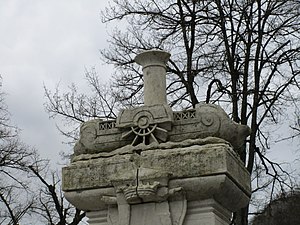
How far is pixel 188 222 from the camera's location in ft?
19.7

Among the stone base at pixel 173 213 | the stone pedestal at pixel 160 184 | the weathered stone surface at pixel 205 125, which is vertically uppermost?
the weathered stone surface at pixel 205 125

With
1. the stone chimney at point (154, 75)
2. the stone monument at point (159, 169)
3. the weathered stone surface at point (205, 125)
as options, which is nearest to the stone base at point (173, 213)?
the stone monument at point (159, 169)

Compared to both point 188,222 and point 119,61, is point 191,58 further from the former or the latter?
point 188,222

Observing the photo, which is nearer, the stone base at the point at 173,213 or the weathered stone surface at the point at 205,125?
the stone base at the point at 173,213

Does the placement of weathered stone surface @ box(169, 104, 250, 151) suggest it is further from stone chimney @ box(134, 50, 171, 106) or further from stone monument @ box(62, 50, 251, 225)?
stone chimney @ box(134, 50, 171, 106)

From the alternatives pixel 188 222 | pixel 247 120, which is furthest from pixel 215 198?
pixel 247 120

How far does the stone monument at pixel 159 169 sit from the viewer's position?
5.96 metres

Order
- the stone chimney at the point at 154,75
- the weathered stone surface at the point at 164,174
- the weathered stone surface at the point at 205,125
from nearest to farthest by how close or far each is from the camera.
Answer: the weathered stone surface at the point at 164,174, the weathered stone surface at the point at 205,125, the stone chimney at the point at 154,75

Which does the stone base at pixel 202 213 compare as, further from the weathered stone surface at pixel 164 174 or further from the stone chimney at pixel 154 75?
the stone chimney at pixel 154 75

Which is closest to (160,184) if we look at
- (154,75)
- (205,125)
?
(205,125)

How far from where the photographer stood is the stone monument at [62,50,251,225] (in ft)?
19.5

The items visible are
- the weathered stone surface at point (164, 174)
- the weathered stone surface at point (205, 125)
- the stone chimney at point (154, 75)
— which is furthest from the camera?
the stone chimney at point (154, 75)

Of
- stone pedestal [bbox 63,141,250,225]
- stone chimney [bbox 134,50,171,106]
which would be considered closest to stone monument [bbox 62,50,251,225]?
stone pedestal [bbox 63,141,250,225]

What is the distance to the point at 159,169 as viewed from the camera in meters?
6.04
